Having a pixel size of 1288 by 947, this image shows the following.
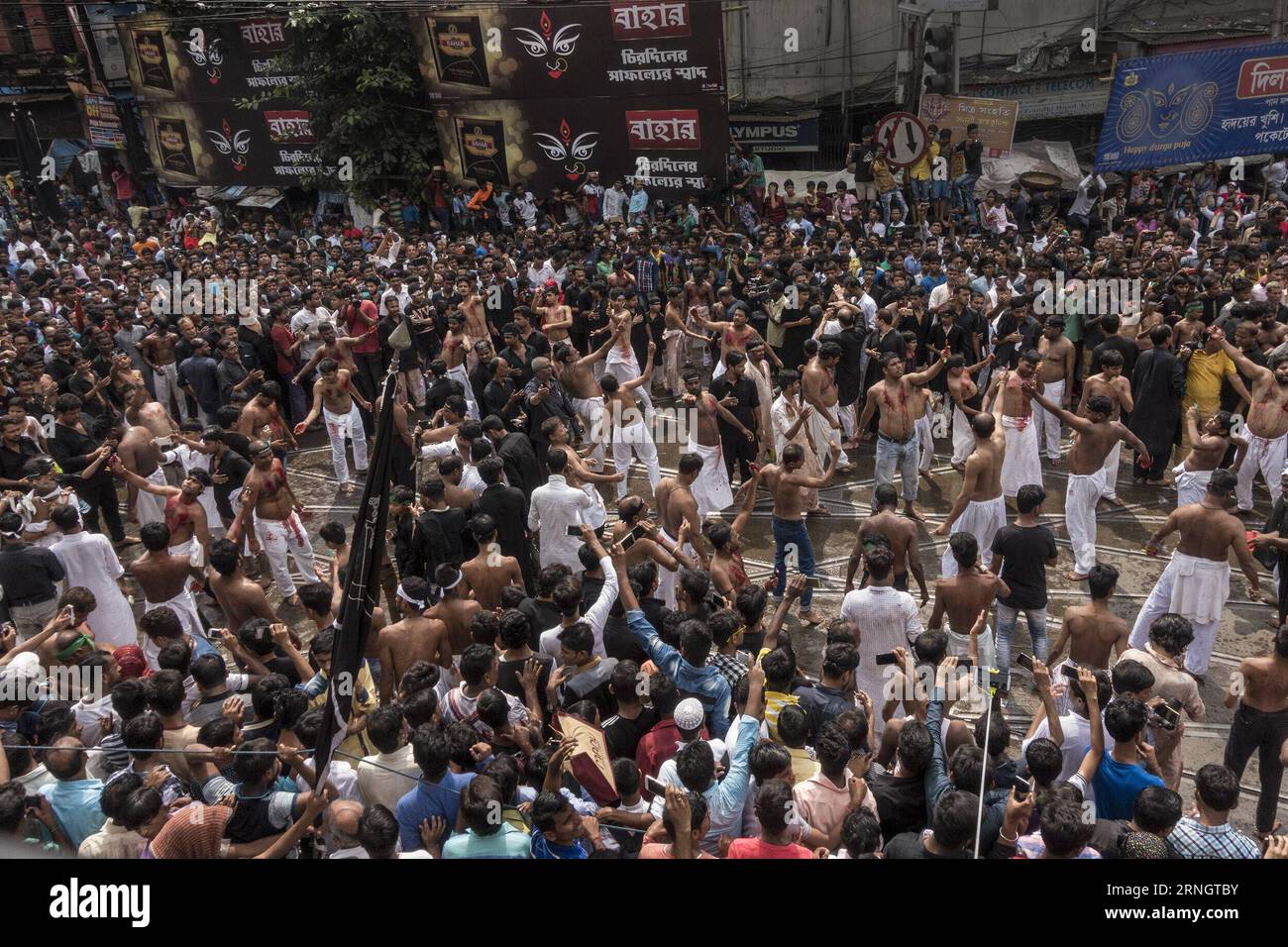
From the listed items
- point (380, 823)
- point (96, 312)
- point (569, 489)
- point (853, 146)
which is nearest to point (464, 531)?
point (569, 489)

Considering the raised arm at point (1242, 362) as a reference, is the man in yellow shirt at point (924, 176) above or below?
above

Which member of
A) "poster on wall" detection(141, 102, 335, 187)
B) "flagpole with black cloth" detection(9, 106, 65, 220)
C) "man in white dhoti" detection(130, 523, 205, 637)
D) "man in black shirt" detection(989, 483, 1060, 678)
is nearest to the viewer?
"man in black shirt" detection(989, 483, 1060, 678)

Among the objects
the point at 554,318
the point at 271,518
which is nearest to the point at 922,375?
the point at 554,318

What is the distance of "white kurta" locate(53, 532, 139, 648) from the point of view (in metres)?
7.27

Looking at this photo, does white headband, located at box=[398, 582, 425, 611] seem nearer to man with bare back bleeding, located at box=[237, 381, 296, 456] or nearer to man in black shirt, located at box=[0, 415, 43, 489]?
man with bare back bleeding, located at box=[237, 381, 296, 456]

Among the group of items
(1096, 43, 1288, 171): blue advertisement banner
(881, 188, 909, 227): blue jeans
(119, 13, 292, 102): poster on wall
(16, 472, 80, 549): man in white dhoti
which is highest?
(119, 13, 292, 102): poster on wall

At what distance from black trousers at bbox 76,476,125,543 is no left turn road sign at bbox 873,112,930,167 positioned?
12.5 metres

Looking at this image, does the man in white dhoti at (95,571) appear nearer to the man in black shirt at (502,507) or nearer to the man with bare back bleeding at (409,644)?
the man with bare back bleeding at (409,644)

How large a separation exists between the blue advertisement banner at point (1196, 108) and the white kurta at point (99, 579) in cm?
1793

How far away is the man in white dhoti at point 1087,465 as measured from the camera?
26.3 feet

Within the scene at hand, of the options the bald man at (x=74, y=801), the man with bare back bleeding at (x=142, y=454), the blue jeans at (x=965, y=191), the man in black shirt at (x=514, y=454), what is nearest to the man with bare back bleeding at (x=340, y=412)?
the man with bare back bleeding at (x=142, y=454)

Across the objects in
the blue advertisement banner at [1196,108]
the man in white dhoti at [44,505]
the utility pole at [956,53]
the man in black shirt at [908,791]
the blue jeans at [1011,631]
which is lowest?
the blue jeans at [1011,631]

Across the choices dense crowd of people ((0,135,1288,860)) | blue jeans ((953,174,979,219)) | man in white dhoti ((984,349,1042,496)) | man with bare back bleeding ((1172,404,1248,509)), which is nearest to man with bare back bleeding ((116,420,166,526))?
dense crowd of people ((0,135,1288,860))
